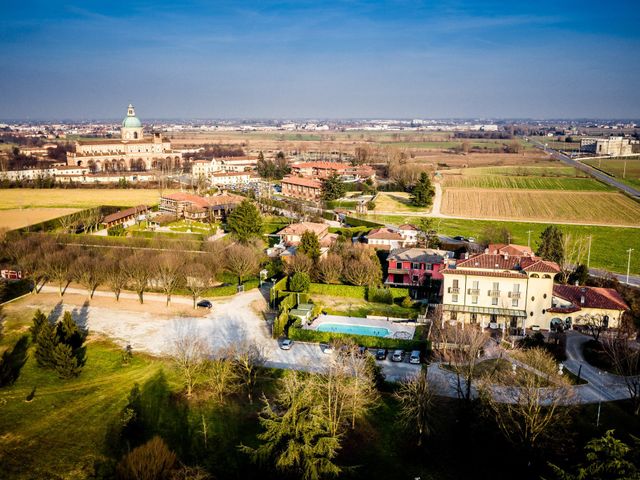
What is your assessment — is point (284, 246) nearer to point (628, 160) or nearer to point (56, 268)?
point (56, 268)

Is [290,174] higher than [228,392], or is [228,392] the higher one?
[290,174]

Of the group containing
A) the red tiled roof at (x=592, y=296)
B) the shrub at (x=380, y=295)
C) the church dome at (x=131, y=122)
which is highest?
the church dome at (x=131, y=122)

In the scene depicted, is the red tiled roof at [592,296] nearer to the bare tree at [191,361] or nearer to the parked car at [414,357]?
the parked car at [414,357]

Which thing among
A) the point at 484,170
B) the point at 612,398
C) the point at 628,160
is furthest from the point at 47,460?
the point at 628,160

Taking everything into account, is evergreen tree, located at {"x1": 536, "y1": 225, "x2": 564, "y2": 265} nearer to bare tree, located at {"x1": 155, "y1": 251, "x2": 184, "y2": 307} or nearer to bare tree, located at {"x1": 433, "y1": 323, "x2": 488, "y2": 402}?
bare tree, located at {"x1": 433, "y1": 323, "x2": 488, "y2": 402}

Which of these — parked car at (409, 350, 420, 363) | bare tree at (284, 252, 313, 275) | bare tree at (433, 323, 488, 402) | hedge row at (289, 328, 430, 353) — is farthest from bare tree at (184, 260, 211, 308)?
bare tree at (433, 323, 488, 402)

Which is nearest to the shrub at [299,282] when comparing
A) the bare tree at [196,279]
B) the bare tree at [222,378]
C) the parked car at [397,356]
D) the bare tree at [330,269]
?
the bare tree at [330,269]
